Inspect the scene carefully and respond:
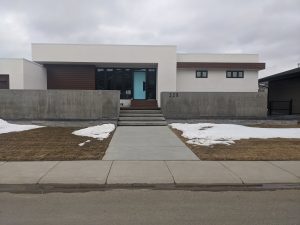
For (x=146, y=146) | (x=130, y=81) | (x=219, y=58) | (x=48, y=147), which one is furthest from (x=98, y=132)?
(x=219, y=58)

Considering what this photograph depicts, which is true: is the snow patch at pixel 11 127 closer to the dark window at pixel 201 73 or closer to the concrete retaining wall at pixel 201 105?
the concrete retaining wall at pixel 201 105

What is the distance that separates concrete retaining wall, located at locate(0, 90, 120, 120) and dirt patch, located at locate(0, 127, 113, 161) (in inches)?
137

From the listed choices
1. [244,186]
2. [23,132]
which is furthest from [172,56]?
[244,186]

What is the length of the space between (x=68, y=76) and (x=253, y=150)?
18.4 meters

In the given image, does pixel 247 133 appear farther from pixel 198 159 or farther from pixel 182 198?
pixel 182 198

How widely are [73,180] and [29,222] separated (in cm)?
225

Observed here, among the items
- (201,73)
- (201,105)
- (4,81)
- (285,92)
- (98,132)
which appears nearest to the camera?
(98,132)

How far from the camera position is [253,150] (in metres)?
10.8

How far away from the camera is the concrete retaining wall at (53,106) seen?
18219mm

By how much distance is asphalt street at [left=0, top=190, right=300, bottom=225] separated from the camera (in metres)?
4.96

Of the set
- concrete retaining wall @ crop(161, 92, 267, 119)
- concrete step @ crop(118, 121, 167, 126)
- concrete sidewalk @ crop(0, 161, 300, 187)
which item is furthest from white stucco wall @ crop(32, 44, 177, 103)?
concrete sidewalk @ crop(0, 161, 300, 187)

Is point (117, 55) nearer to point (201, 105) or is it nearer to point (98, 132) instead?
point (201, 105)

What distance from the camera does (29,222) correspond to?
15.9ft

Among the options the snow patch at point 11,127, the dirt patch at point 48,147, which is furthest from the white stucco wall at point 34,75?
the dirt patch at point 48,147
